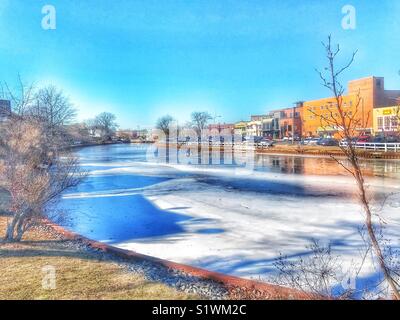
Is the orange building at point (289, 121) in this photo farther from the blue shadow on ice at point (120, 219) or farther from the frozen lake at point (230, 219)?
the blue shadow on ice at point (120, 219)

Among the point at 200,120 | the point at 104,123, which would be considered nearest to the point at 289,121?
the point at 200,120

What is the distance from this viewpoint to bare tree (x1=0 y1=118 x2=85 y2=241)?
562 cm

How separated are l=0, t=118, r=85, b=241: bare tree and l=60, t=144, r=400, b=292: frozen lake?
143 cm

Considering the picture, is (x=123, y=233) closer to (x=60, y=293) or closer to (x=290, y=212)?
(x=60, y=293)

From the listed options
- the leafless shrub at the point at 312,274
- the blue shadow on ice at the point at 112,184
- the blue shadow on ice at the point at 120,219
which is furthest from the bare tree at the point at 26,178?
the blue shadow on ice at the point at 112,184

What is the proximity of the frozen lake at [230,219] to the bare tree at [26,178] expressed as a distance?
56.1 inches

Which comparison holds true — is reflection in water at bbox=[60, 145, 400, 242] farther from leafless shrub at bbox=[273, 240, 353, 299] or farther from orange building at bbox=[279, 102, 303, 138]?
orange building at bbox=[279, 102, 303, 138]

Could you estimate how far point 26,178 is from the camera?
574cm

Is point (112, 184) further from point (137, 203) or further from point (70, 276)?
point (70, 276)

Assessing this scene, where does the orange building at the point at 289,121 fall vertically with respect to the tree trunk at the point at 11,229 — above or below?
above

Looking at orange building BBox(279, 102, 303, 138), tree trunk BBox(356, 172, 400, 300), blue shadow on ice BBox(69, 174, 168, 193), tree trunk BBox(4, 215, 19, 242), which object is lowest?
blue shadow on ice BBox(69, 174, 168, 193)

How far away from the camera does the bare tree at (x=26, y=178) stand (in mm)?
5617

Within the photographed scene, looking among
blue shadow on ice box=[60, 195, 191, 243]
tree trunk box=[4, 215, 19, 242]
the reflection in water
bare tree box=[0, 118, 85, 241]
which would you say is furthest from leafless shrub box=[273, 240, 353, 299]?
tree trunk box=[4, 215, 19, 242]

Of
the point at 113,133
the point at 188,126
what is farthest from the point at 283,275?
the point at 113,133
